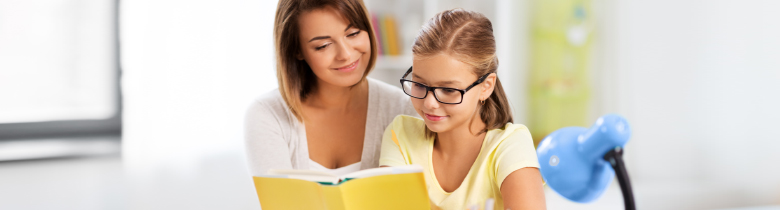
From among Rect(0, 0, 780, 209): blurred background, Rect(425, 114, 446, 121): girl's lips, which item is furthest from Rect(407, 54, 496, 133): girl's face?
Rect(0, 0, 780, 209): blurred background

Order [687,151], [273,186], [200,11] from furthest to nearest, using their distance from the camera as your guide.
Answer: [687,151], [200,11], [273,186]

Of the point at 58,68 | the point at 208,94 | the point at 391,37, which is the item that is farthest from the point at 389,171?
the point at 58,68

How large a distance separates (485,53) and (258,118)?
612mm

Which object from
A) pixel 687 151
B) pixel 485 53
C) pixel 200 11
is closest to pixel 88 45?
pixel 200 11

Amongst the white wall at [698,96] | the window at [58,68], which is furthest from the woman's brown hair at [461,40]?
the white wall at [698,96]

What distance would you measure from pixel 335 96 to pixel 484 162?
522mm

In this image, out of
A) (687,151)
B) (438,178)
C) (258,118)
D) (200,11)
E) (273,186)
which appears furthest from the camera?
(687,151)

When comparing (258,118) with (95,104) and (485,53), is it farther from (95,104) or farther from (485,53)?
(95,104)

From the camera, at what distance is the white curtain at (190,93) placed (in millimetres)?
2381

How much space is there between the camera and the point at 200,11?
2.42 metres

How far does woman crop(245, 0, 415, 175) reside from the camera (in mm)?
1318

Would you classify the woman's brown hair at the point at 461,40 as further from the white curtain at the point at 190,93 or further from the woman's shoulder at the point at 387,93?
the white curtain at the point at 190,93

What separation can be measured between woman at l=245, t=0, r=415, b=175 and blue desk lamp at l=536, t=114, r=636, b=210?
0.44 meters

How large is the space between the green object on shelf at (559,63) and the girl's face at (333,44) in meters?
1.89
